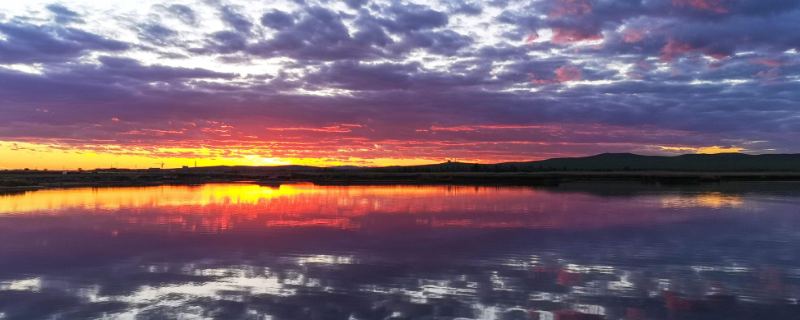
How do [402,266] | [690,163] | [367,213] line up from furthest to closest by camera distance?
[690,163], [367,213], [402,266]

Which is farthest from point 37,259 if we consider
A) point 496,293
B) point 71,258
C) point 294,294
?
point 496,293

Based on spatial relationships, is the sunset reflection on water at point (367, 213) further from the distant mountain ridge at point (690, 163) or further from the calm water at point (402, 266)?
the distant mountain ridge at point (690, 163)

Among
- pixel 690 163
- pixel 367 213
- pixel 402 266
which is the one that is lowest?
pixel 402 266

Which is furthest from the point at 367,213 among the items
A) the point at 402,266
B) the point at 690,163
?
the point at 690,163

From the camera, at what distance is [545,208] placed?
30.7 meters

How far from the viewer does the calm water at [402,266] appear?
34.9 ft

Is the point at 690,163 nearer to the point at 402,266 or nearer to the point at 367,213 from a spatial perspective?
the point at 367,213

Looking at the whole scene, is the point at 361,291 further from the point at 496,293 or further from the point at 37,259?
the point at 37,259

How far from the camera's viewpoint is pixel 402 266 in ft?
47.5

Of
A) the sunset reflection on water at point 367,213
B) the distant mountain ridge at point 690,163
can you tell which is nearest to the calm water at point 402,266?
the sunset reflection on water at point 367,213

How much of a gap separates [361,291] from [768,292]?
8.64m

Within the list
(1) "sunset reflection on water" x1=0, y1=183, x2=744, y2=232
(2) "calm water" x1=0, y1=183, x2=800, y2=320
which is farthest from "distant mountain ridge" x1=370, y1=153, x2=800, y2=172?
(2) "calm water" x1=0, y1=183, x2=800, y2=320

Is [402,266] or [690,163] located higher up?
[690,163]

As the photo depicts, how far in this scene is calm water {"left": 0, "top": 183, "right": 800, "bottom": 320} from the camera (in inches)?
419
